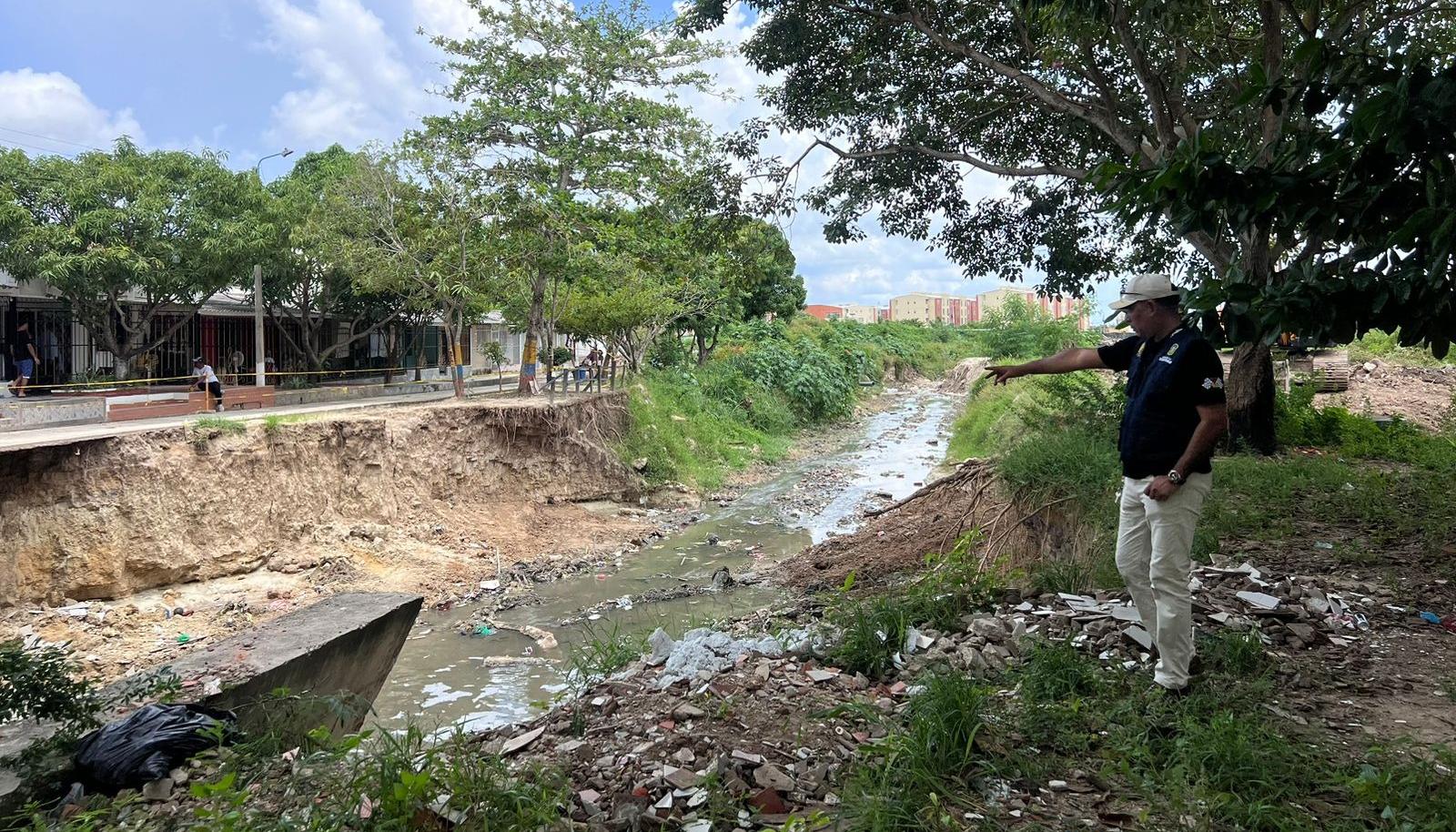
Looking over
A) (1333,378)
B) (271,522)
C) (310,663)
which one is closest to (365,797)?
(310,663)

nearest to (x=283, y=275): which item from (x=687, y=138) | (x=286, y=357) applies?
(x=286, y=357)

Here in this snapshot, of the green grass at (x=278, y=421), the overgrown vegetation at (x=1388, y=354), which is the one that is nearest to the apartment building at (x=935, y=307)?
the overgrown vegetation at (x=1388, y=354)

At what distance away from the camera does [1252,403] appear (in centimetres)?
1054

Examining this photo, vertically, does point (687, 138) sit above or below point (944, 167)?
above

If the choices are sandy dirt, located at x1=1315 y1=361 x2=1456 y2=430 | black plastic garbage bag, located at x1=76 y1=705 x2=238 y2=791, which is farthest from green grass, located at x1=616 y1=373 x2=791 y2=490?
black plastic garbage bag, located at x1=76 y1=705 x2=238 y2=791

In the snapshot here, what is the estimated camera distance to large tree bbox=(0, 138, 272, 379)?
57.3 feet

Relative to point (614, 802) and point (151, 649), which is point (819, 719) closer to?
point (614, 802)

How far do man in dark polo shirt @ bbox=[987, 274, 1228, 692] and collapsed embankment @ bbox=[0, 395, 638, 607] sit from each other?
37.3ft

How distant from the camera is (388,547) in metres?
13.1

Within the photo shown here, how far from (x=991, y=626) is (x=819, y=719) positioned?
4.94ft

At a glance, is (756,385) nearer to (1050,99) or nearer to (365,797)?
(1050,99)

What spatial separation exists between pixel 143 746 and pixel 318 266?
22.4 meters

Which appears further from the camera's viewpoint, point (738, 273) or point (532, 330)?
point (532, 330)

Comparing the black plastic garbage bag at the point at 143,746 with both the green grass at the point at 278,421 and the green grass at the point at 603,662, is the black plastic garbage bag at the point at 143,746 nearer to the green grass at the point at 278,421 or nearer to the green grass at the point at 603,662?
the green grass at the point at 603,662
